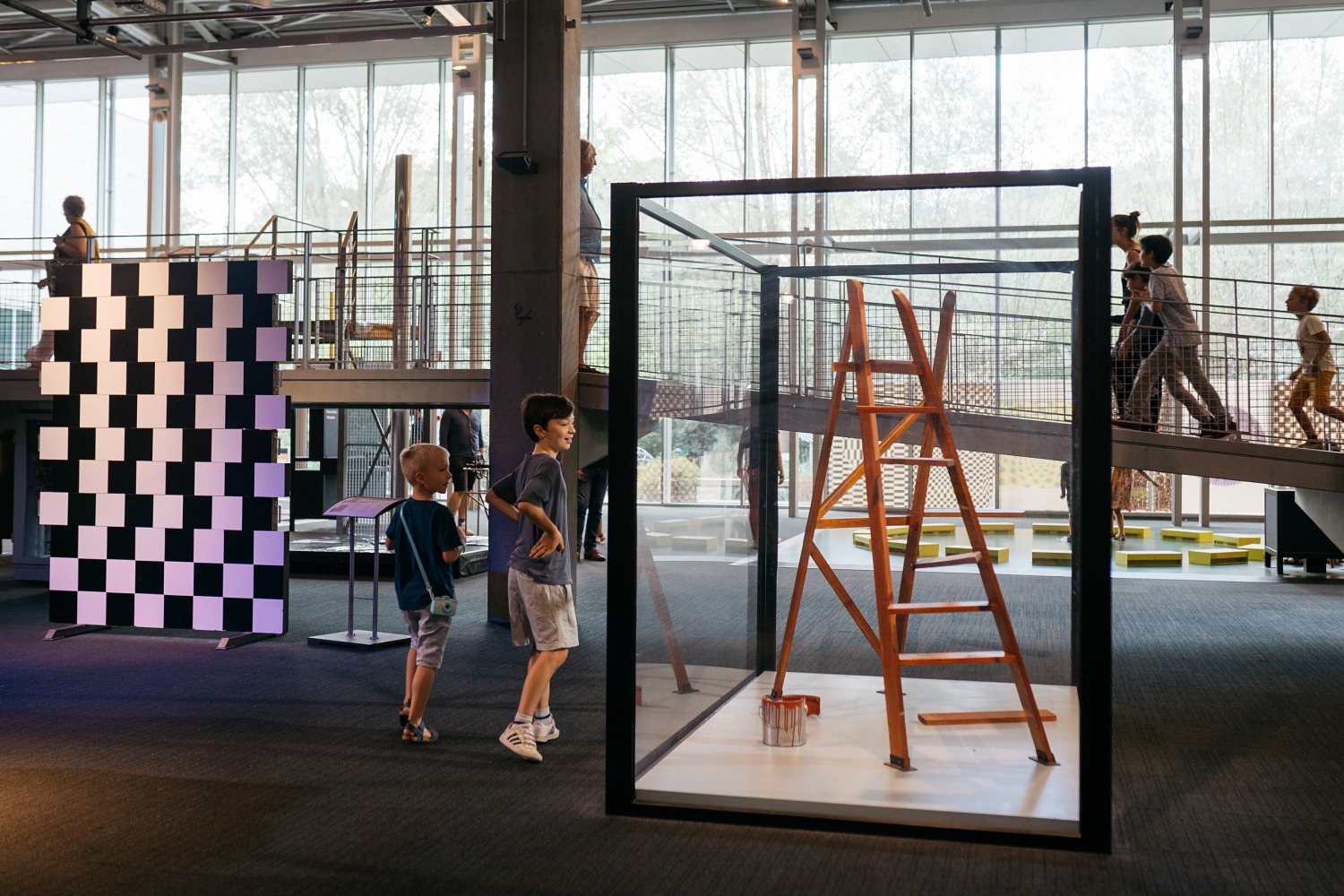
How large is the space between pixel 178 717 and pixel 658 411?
2.44 m

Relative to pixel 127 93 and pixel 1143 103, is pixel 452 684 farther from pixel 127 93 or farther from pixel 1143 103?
pixel 127 93

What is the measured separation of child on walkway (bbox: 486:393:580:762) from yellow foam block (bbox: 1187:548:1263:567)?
7.74 meters

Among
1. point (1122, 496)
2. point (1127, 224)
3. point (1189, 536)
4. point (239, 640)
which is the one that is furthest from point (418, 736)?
point (1189, 536)

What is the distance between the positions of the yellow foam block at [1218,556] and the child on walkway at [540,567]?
25.4ft

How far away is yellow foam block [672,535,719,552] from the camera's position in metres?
4.33

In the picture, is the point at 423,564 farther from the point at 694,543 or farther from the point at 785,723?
the point at 785,723

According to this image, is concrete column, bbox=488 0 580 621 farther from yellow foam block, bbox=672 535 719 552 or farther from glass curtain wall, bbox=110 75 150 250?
glass curtain wall, bbox=110 75 150 250

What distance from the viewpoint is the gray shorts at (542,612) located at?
13.7 feet

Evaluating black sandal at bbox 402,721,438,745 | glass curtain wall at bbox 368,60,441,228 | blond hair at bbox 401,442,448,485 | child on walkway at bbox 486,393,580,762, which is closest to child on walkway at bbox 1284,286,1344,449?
child on walkway at bbox 486,393,580,762

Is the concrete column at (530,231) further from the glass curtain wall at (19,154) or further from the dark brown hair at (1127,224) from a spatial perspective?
the glass curtain wall at (19,154)

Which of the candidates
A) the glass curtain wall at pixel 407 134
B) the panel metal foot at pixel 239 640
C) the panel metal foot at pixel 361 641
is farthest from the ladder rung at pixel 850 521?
the glass curtain wall at pixel 407 134

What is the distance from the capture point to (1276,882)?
303cm

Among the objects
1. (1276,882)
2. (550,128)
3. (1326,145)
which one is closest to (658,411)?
(1276,882)

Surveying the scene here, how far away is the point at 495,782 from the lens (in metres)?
3.91
